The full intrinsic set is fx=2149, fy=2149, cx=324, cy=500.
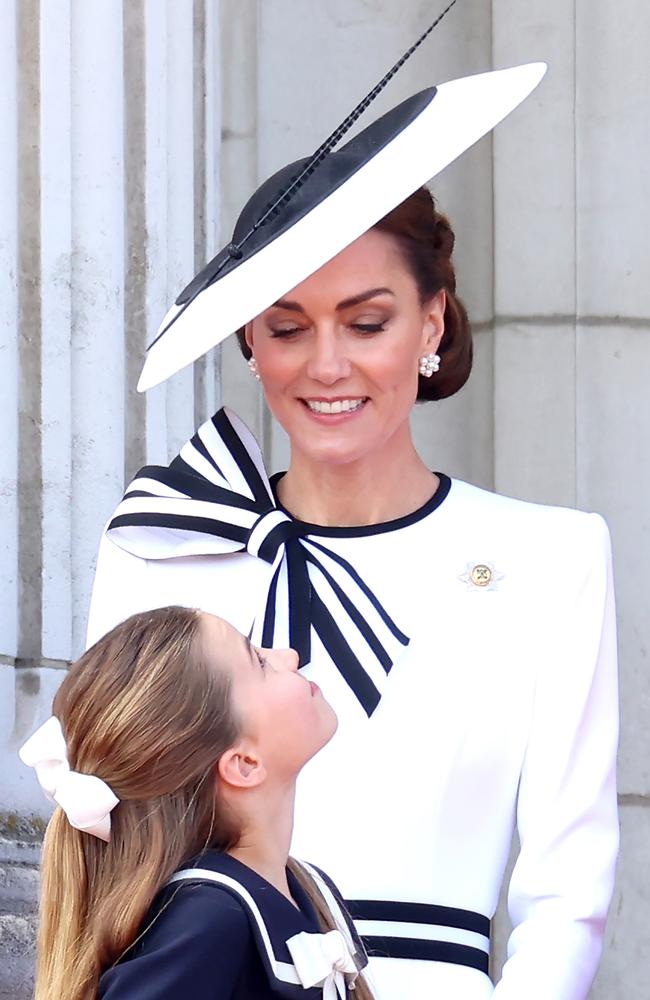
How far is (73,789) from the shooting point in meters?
2.01

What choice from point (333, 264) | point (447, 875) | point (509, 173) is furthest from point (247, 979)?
point (509, 173)

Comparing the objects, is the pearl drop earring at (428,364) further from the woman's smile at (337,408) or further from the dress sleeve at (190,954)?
the dress sleeve at (190,954)

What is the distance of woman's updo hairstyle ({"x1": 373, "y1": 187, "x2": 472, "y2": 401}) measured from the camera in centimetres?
254

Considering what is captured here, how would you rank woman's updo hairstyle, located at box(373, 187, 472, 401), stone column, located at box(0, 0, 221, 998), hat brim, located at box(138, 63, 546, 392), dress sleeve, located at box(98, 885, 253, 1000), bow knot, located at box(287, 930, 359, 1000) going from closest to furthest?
1. dress sleeve, located at box(98, 885, 253, 1000)
2. bow knot, located at box(287, 930, 359, 1000)
3. hat brim, located at box(138, 63, 546, 392)
4. woman's updo hairstyle, located at box(373, 187, 472, 401)
5. stone column, located at box(0, 0, 221, 998)

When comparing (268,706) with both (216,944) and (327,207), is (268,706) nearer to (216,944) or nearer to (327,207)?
(216,944)

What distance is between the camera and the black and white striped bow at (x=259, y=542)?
2.45 m

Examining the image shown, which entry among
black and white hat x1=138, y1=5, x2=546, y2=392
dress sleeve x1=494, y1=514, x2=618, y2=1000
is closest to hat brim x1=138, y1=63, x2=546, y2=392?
black and white hat x1=138, y1=5, x2=546, y2=392

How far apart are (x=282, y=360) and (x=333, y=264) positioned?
125mm

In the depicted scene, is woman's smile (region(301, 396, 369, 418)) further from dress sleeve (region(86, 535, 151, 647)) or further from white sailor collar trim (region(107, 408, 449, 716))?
dress sleeve (region(86, 535, 151, 647))

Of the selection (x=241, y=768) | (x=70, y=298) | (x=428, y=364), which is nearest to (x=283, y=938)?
(x=241, y=768)

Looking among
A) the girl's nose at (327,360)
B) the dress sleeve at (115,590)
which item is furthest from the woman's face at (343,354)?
the dress sleeve at (115,590)

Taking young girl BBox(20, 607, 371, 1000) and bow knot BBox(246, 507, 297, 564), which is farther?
bow knot BBox(246, 507, 297, 564)

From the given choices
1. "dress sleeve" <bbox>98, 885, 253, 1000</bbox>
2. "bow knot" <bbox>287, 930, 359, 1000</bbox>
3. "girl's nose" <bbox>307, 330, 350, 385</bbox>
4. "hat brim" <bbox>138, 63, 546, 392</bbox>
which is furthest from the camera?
"girl's nose" <bbox>307, 330, 350, 385</bbox>

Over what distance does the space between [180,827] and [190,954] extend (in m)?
0.15
